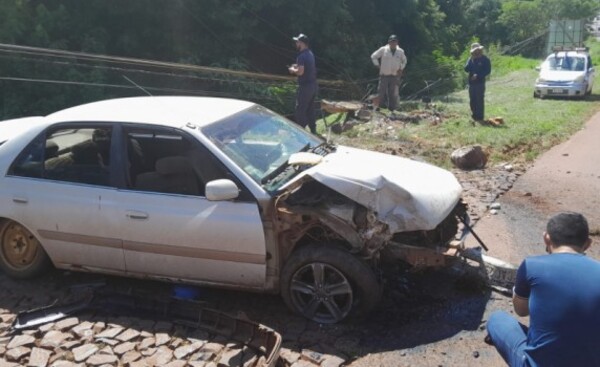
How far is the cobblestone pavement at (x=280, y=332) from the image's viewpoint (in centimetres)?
413

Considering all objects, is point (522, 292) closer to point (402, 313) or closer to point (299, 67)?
point (402, 313)

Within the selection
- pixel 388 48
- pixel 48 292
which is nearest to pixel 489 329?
pixel 48 292

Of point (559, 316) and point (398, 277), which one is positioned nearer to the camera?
point (559, 316)

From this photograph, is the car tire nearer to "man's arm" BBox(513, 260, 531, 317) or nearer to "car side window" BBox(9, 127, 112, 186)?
"man's arm" BBox(513, 260, 531, 317)

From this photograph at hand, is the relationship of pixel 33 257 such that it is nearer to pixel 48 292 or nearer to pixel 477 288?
pixel 48 292

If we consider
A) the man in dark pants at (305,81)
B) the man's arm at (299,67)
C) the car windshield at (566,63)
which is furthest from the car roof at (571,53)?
the man's arm at (299,67)

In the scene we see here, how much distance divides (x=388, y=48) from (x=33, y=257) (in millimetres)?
11064

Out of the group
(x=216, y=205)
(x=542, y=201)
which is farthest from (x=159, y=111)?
(x=542, y=201)

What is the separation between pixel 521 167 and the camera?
30.8ft

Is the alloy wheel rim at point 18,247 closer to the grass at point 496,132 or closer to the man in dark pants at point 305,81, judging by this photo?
the man in dark pants at point 305,81

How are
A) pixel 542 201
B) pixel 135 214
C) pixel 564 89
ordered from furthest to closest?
1. pixel 564 89
2. pixel 542 201
3. pixel 135 214

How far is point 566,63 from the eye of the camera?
2052cm

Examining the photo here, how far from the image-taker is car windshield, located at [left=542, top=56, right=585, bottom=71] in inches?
798

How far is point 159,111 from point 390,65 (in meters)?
10.3
